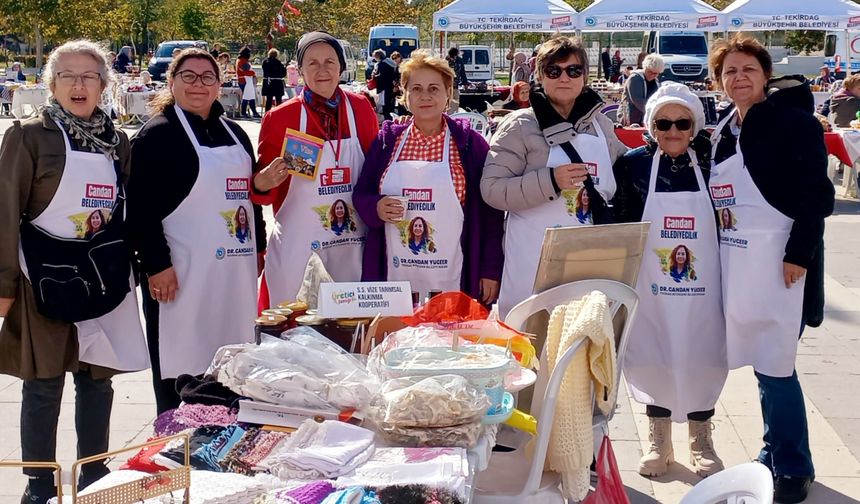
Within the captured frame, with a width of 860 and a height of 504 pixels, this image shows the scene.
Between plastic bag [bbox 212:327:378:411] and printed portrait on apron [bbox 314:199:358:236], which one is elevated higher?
printed portrait on apron [bbox 314:199:358:236]

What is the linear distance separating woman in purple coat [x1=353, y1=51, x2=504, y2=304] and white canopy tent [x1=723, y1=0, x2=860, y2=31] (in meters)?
14.8

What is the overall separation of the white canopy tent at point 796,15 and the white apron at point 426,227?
1488 centimetres

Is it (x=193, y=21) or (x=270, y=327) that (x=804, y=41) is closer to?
(x=193, y=21)

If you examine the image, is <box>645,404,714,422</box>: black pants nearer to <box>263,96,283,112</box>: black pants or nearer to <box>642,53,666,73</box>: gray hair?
<box>642,53,666,73</box>: gray hair

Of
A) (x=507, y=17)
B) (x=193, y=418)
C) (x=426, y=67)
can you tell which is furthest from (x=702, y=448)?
(x=507, y=17)

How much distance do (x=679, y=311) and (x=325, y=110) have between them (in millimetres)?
1741

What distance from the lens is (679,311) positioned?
379 centimetres

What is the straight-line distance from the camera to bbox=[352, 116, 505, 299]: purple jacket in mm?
3957

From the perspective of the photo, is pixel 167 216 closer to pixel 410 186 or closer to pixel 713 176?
pixel 410 186

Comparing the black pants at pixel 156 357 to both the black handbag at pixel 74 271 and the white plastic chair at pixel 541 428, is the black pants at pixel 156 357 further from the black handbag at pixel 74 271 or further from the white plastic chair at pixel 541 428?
the white plastic chair at pixel 541 428

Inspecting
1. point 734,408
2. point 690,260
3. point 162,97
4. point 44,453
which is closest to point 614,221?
point 690,260

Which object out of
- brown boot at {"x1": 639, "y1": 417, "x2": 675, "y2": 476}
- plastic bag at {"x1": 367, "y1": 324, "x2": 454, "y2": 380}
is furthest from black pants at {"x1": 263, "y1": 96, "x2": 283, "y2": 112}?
plastic bag at {"x1": 367, "y1": 324, "x2": 454, "y2": 380}

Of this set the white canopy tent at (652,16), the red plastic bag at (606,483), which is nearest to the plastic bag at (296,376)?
the red plastic bag at (606,483)

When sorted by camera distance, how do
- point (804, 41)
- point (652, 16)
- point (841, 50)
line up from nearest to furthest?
point (652, 16), point (841, 50), point (804, 41)
